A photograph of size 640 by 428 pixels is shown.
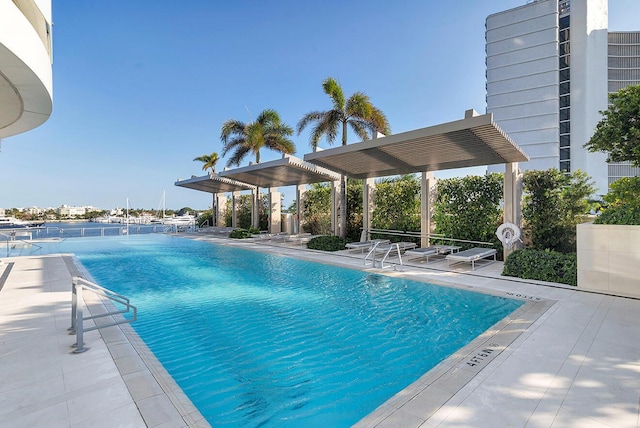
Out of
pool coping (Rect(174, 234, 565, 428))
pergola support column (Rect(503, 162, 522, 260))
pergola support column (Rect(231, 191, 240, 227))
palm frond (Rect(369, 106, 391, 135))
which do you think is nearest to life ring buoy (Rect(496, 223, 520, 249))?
pergola support column (Rect(503, 162, 522, 260))

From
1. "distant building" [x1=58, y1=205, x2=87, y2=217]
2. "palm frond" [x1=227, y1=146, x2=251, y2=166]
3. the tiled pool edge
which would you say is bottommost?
the tiled pool edge

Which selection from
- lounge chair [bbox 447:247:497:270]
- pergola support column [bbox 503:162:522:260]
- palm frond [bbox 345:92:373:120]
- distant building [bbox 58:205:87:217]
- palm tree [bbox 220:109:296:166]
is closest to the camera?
lounge chair [bbox 447:247:497:270]

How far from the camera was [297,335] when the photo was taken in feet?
16.6

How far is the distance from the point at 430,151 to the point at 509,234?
12.4ft

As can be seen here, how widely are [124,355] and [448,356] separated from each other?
14.3 feet

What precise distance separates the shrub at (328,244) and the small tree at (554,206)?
7602 millimetres

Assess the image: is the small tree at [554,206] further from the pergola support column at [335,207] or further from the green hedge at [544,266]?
the pergola support column at [335,207]

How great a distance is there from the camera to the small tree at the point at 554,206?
9605 mm

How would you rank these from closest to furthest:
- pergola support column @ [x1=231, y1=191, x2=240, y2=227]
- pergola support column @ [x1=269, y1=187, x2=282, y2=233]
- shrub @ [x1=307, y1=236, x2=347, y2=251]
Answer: shrub @ [x1=307, y1=236, x2=347, y2=251] < pergola support column @ [x1=269, y1=187, x2=282, y2=233] < pergola support column @ [x1=231, y1=191, x2=240, y2=227]

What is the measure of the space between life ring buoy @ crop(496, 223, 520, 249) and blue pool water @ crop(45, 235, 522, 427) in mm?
3828

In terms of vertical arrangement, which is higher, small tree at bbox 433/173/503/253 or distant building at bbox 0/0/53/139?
distant building at bbox 0/0/53/139

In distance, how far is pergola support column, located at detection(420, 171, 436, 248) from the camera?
12800mm

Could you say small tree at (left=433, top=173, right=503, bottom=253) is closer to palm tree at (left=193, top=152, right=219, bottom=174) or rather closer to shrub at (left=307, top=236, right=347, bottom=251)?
shrub at (left=307, top=236, right=347, bottom=251)

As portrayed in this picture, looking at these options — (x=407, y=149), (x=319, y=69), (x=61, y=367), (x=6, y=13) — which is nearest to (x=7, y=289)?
(x=61, y=367)
